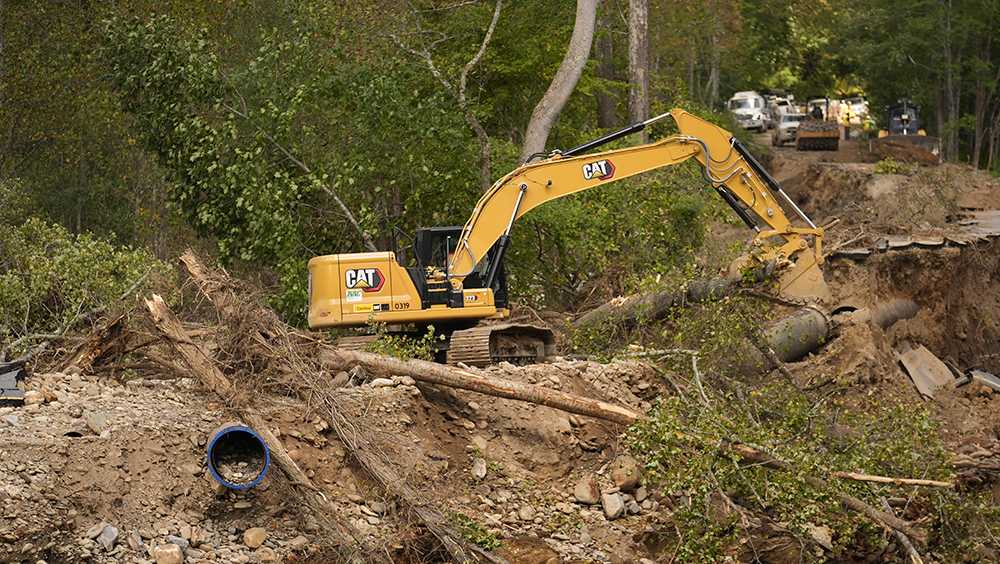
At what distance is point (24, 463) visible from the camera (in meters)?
11.9

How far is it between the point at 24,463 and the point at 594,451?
564 cm

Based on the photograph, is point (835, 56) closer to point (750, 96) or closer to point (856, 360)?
point (750, 96)

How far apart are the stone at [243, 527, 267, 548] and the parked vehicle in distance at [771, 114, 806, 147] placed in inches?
1489

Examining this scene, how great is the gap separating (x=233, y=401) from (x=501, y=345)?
13.2 feet

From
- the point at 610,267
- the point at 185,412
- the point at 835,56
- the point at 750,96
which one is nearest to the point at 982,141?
the point at 750,96

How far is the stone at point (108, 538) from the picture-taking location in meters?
11.5

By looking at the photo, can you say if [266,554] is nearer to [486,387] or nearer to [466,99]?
[486,387]

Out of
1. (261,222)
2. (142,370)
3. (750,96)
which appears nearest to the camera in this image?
(142,370)

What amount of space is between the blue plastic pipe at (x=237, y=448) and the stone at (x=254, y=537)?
14.4 inches

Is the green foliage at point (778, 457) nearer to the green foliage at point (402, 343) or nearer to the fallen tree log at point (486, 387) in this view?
A: the fallen tree log at point (486, 387)

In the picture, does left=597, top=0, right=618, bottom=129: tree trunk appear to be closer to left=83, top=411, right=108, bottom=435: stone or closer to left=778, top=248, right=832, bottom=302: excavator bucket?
left=778, top=248, right=832, bottom=302: excavator bucket

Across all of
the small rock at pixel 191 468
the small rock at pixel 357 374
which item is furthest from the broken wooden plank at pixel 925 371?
the small rock at pixel 191 468

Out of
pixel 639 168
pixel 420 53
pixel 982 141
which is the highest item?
pixel 420 53

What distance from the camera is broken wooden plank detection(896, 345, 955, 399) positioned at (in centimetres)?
1967
